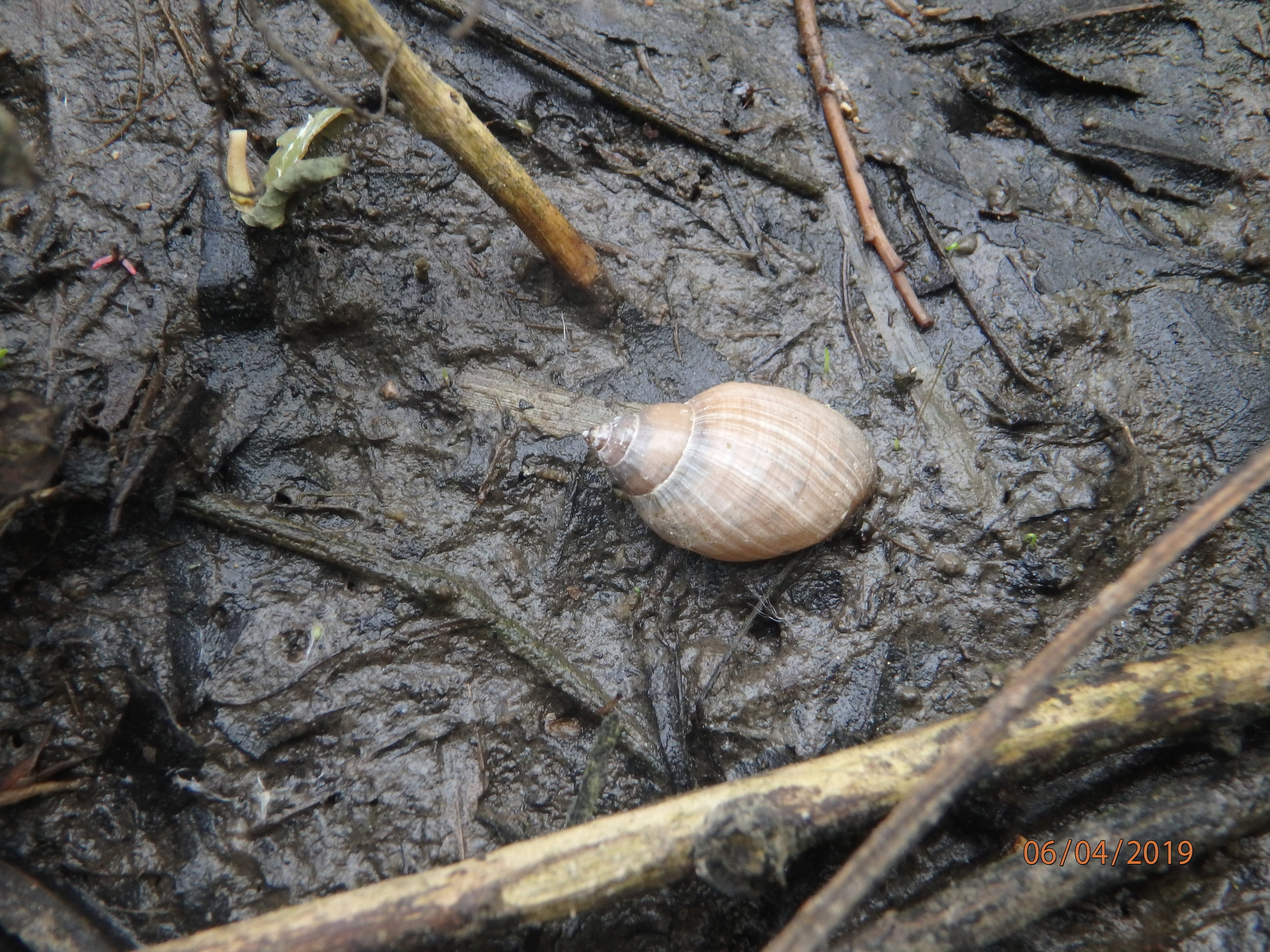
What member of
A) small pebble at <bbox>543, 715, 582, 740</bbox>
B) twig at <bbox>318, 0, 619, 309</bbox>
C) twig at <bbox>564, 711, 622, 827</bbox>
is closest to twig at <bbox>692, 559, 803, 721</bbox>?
twig at <bbox>564, 711, 622, 827</bbox>

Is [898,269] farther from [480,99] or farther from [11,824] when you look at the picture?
[11,824]

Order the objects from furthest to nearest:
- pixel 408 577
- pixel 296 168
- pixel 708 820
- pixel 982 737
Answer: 1. pixel 408 577
2. pixel 296 168
3. pixel 708 820
4. pixel 982 737

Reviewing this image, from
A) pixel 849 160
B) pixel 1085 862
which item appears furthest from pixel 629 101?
pixel 1085 862

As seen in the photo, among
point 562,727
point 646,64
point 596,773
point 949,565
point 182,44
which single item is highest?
point 646,64

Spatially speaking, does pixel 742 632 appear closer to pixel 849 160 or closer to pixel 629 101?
pixel 849 160

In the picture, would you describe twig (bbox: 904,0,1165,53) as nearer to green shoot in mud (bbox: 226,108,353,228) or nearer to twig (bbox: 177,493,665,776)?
green shoot in mud (bbox: 226,108,353,228)
